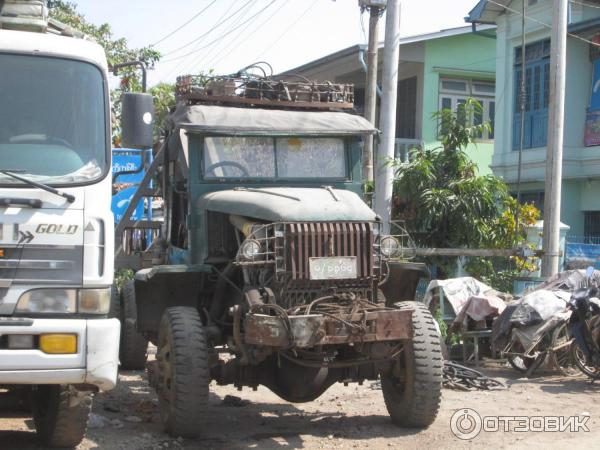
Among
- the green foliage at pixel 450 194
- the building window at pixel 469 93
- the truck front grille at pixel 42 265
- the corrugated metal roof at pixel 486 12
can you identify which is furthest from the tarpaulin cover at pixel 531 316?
the building window at pixel 469 93

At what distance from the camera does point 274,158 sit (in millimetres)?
7992

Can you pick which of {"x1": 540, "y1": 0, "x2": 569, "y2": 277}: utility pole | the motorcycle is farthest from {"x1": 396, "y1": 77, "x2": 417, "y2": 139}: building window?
the motorcycle

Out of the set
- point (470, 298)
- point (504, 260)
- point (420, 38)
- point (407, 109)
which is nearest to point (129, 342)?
point (470, 298)

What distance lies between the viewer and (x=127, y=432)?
691 cm

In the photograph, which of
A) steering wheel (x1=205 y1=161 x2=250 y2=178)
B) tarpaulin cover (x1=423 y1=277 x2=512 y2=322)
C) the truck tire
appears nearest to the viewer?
the truck tire

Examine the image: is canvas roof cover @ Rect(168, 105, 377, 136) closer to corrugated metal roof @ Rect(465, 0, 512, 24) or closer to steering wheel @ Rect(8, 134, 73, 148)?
steering wheel @ Rect(8, 134, 73, 148)

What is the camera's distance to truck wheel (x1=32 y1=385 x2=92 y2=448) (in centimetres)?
570

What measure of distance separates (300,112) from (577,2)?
11.7 meters

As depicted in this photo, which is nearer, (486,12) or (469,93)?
(486,12)

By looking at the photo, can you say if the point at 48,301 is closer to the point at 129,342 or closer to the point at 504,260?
the point at 129,342

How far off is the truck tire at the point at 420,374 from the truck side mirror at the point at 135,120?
245 cm

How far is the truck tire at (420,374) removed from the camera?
6777mm

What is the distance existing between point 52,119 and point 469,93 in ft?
62.9

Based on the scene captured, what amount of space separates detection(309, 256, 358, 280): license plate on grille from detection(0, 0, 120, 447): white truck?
1.71m
